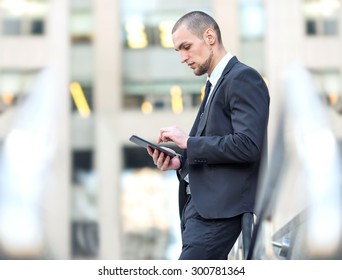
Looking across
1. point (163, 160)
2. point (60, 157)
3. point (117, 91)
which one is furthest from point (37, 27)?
point (163, 160)

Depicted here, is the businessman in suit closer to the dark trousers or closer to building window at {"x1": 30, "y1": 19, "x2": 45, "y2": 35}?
the dark trousers

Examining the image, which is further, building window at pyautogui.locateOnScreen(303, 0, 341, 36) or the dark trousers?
building window at pyautogui.locateOnScreen(303, 0, 341, 36)

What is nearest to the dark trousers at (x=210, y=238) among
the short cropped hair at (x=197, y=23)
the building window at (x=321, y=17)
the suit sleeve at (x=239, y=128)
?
the suit sleeve at (x=239, y=128)

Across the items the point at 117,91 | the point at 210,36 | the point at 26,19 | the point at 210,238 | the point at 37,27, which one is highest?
the point at 210,36

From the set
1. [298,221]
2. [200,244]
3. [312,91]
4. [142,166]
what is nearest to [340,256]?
[298,221]

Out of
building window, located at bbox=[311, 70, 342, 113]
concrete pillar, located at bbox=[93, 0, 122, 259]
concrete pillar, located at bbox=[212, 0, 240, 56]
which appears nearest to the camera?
concrete pillar, located at bbox=[93, 0, 122, 259]

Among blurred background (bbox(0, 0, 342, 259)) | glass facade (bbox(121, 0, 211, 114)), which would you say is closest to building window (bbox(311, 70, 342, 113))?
blurred background (bbox(0, 0, 342, 259))

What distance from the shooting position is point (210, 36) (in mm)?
2477

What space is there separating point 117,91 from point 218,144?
19012 mm

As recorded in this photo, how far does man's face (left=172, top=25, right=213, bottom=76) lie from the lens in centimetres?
246

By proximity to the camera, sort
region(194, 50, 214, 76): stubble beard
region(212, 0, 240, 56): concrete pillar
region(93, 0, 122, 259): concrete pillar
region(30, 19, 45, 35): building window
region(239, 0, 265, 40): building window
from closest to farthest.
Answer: region(194, 50, 214, 76): stubble beard → region(93, 0, 122, 259): concrete pillar → region(212, 0, 240, 56): concrete pillar → region(239, 0, 265, 40): building window → region(30, 19, 45, 35): building window

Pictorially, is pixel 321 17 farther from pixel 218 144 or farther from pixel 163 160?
pixel 218 144

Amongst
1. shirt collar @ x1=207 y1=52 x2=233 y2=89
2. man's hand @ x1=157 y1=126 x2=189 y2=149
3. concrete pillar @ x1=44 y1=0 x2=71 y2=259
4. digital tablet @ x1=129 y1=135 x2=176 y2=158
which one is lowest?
concrete pillar @ x1=44 y1=0 x2=71 y2=259
